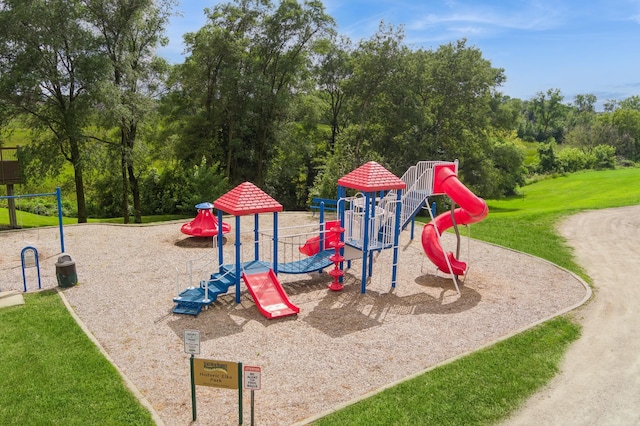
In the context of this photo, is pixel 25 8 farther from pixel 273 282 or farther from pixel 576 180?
pixel 576 180

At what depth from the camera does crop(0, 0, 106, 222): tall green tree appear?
18.5 m

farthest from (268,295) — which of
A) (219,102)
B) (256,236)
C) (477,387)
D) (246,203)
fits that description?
(219,102)

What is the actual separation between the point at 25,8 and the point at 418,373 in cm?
2017

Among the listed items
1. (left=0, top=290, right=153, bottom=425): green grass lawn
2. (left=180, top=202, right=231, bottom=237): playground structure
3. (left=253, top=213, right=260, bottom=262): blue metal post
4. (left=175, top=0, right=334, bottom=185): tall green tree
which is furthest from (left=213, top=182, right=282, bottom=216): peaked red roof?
(left=175, top=0, right=334, bottom=185): tall green tree

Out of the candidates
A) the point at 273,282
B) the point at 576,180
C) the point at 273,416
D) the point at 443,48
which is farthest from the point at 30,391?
the point at 576,180

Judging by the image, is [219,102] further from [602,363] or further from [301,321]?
[602,363]

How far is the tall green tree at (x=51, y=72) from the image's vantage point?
60.8 feet

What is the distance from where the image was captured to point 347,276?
1360 centimetres

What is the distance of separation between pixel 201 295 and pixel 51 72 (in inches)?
592

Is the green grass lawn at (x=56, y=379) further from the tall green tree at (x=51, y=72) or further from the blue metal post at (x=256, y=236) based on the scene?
the tall green tree at (x=51, y=72)

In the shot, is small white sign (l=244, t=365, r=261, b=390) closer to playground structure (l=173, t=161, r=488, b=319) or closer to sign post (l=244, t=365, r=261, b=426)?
sign post (l=244, t=365, r=261, b=426)

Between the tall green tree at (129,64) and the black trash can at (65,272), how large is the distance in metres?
10.7

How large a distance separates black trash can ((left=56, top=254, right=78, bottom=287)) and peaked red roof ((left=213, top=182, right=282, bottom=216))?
4.26 metres

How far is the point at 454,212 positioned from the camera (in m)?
13.3
